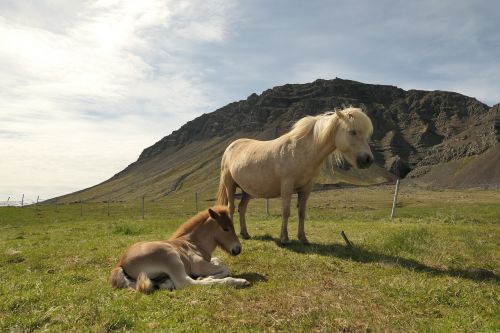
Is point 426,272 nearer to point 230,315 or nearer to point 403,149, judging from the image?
point 230,315

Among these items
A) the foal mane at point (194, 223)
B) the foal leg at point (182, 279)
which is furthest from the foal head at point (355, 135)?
the foal leg at point (182, 279)

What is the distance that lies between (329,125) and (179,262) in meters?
5.93

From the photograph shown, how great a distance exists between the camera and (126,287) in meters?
7.57

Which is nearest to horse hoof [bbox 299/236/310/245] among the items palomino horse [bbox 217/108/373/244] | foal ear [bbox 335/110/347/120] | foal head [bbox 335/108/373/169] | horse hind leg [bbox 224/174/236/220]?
palomino horse [bbox 217/108/373/244]

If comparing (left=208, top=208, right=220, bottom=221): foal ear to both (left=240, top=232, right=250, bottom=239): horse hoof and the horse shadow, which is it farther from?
(left=240, top=232, right=250, bottom=239): horse hoof

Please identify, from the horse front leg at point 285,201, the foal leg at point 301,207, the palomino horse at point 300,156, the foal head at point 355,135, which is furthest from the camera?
the foal leg at point 301,207

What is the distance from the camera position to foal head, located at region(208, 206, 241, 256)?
8938 mm

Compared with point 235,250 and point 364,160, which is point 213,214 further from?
point 364,160

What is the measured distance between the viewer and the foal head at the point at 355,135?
10.8m

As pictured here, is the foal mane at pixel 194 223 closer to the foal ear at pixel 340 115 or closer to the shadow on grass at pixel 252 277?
the shadow on grass at pixel 252 277

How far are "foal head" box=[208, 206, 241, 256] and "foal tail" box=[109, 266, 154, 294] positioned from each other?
201 cm

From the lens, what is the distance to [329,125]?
11.4 metres

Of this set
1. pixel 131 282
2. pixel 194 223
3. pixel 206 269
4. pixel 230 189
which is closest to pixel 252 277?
pixel 206 269

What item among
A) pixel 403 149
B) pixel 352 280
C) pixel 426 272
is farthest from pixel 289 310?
pixel 403 149
